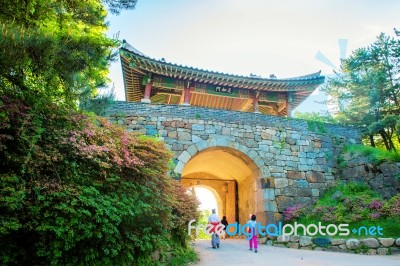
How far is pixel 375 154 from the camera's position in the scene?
10203mm

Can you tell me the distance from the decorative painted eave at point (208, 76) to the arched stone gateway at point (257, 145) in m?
1.63

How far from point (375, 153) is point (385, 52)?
5972mm

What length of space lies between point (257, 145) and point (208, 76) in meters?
3.20

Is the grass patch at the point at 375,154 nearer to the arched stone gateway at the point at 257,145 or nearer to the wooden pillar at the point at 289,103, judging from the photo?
the arched stone gateway at the point at 257,145

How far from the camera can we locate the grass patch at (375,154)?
991 centimetres

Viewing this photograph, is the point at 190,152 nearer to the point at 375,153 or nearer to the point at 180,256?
the point at 180,256

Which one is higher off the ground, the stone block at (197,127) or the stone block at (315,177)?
the stone block at (197,127)

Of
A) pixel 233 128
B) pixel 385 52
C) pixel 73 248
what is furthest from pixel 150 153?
pixel 385 52

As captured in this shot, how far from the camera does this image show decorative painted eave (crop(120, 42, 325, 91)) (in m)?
10.5

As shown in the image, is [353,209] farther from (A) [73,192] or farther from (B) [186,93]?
(A) [73,192]

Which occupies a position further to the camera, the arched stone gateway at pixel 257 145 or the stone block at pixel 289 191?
the stone block at pixel 289 191

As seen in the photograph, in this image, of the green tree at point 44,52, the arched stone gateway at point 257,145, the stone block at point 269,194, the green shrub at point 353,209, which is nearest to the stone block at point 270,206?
the arched stone gateway at point 257,145

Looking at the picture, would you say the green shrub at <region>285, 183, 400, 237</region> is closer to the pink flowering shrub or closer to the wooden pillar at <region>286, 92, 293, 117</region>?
the pink flowering shrub

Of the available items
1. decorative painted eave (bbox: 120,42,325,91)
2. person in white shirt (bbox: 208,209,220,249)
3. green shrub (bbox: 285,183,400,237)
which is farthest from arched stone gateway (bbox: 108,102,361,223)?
person in white shirt (bbox: 208,209,220,249)
